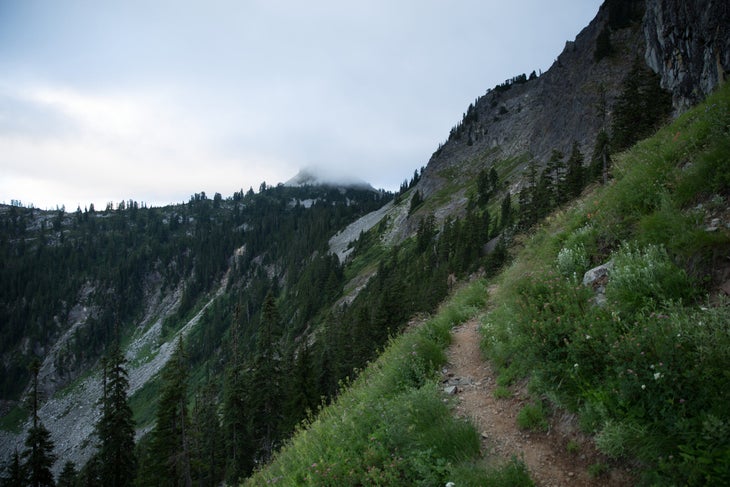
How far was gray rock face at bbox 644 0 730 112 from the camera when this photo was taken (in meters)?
27.5

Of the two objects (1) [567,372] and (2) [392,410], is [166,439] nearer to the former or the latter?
(2) [392,410]

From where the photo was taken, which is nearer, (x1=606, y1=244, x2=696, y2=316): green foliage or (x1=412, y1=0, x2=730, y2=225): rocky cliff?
(x1=606, y1=244, x2=696, y2=316): green foliage

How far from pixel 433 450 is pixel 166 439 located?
29.1 meters

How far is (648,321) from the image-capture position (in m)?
4.39

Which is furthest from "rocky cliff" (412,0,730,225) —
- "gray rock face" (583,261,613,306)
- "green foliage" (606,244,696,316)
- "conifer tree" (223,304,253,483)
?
"conifer tree" (223,304,253,483)

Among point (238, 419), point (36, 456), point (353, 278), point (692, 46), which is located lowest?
point (238, 419)

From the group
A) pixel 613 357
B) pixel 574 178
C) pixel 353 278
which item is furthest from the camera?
pixel 353 278

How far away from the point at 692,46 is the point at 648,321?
47674 mm

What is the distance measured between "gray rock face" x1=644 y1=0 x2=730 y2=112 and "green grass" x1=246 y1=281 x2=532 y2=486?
29684 mm

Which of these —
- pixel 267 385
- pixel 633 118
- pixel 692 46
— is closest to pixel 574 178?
pixel 633 118

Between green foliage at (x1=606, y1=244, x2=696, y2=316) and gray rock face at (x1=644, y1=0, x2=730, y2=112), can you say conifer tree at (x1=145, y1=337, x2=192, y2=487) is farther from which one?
gray rock face at (x1=644, y1=0, x2=730, y2=112)

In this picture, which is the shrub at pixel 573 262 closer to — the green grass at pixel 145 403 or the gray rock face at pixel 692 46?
the gray rock face at pixel 692 46

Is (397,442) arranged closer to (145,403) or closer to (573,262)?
(573,262)

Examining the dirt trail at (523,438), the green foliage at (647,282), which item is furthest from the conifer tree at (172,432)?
the green foliage at (647,282)
